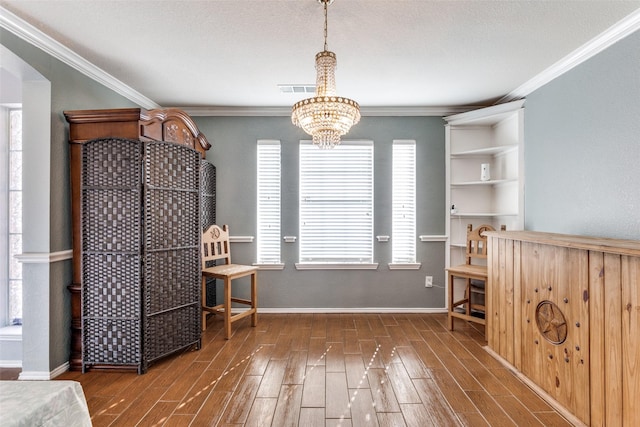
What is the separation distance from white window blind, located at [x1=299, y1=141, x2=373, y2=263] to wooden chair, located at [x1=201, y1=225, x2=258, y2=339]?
82 cm

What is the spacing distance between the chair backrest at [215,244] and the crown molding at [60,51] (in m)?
1.67

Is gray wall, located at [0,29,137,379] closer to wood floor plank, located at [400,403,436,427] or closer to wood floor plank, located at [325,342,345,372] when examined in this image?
wood floor plank, located at [325,342,345,372]

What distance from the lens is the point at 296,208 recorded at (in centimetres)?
405

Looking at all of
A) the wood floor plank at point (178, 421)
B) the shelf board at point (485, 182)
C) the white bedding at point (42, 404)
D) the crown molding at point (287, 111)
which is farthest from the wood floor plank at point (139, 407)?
the shelf board at point (485, 182)

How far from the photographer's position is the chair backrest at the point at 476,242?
3658 millimetres

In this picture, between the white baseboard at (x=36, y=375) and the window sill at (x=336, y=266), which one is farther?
the window sill at (x=336, y=266)

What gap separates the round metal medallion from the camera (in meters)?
2.05

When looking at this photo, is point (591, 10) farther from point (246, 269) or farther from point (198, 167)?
point (246, 269)

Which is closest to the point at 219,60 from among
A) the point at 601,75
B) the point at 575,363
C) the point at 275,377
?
the point at 275,377

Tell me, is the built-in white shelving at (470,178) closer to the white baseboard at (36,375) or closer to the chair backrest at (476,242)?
the chair backrest at (476,242)

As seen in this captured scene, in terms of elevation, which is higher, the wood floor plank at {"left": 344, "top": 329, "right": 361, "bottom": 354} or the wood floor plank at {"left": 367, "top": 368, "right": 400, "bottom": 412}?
the wood floor plank at {"left": 344, "top": 329, "right": 361, "bottom": 354}

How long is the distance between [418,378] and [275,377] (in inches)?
43.2

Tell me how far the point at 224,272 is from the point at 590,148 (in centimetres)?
339

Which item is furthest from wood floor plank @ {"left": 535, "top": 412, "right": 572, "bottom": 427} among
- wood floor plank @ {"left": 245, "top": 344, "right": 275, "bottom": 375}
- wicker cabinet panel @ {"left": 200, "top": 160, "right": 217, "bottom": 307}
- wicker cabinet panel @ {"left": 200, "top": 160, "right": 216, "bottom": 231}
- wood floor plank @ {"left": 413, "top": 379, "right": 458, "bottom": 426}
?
wicker cabinet panel @ {"left": 200, "top": 160, "right": 216, "bottom": 231}
